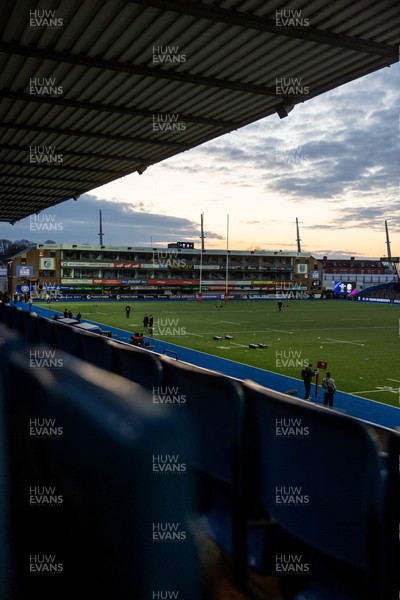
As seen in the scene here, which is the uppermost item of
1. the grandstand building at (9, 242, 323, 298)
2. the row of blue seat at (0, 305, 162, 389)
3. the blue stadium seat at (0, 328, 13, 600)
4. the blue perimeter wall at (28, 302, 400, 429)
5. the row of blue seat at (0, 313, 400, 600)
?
the grandstand building at (9, 242, 323, 298)

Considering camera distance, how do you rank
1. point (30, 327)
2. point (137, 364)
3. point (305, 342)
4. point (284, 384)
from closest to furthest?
1. point (137, 364)
2. point (30, 327)
3. point (284, 384)
4. point (305, 342)

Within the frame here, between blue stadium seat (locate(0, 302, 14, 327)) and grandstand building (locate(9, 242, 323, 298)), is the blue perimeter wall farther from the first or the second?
grandstand building (locate(9, 242, 323, 298))

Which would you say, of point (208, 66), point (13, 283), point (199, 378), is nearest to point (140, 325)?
point (208, 66)

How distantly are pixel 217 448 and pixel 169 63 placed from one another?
1009cm

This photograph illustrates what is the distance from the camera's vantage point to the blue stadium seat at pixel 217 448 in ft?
10.5

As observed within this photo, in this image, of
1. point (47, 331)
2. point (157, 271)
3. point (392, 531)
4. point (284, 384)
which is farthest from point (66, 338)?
point (157, 271)

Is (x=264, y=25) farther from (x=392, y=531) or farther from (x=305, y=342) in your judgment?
(x=305, y=342)

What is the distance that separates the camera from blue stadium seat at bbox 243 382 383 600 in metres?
2.31

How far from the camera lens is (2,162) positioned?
19.2m

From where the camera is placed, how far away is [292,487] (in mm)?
2844

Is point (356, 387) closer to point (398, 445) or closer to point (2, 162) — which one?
point (2, 162)

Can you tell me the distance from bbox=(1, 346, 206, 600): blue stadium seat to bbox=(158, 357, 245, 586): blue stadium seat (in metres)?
0.67

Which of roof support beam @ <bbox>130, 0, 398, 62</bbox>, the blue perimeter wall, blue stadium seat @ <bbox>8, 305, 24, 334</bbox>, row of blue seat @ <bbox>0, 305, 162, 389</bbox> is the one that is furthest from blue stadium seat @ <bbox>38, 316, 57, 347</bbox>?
roof support beam @ <bbox>130, 0, 398, 62</bbox>

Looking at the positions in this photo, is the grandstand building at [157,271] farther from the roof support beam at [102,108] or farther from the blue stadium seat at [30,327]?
the blue stadium seat at [30,327]
